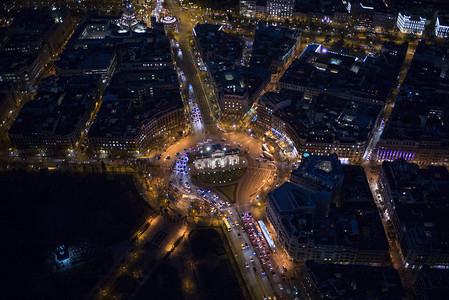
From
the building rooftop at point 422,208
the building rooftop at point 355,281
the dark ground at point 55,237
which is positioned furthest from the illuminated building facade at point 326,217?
the dark ground at point 55,237

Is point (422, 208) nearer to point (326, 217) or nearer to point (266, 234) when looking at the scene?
point (326, 217)

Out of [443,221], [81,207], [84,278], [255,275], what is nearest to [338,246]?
[255,275]

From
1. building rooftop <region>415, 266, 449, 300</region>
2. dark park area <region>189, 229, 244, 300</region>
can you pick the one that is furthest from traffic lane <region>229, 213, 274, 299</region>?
building rooftop <region>415, 266, 449, 300</region>

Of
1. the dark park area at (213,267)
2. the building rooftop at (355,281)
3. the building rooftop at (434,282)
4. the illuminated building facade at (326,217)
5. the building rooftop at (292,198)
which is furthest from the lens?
the building rooftop at (292,198)

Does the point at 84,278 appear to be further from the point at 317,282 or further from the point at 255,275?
the point at 317,282

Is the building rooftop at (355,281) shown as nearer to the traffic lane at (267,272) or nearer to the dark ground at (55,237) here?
the traffic lane at (267,272)

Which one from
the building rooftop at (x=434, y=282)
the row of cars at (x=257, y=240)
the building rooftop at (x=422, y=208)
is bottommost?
the row of cars at (x=257, y=240)

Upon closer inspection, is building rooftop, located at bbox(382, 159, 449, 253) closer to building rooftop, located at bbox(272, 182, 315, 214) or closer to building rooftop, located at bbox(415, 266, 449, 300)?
building rooftop, located at bbox(415, 266, 449, 300)

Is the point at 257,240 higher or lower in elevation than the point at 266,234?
lower

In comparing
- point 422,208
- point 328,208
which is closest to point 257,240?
point 328,208
